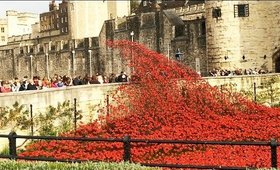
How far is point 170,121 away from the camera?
16594mm

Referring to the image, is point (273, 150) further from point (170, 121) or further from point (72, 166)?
point (170, 121)

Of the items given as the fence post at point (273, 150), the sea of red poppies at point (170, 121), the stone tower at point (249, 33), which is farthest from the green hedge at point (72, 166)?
the stone tower at point (249, 33)

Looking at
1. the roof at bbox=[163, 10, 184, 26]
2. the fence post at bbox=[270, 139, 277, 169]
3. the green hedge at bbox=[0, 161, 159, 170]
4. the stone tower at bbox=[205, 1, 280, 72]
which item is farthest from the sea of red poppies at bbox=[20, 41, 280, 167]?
the roof at bbox=[163, 10, 184, 26]

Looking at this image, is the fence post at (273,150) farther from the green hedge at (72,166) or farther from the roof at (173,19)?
the roof at (173,19)

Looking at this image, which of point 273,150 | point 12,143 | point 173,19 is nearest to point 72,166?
point 12,143

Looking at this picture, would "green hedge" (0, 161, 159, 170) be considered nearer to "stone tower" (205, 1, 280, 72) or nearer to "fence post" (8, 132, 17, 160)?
"fence post" (8, 132, 17, 160)

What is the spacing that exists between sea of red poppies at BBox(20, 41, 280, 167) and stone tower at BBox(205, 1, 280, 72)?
16.5 m

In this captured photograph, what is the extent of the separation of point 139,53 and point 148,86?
1.65 m

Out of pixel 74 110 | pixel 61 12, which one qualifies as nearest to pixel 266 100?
pixel 74 110

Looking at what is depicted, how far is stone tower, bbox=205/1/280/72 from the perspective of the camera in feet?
116

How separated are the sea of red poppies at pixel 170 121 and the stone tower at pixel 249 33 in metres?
16.5

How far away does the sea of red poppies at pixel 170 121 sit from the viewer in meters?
14.0

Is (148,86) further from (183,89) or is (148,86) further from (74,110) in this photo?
(74,110)

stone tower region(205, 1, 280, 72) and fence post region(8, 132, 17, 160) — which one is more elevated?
stone tower region(205, 1, 280, 72)
